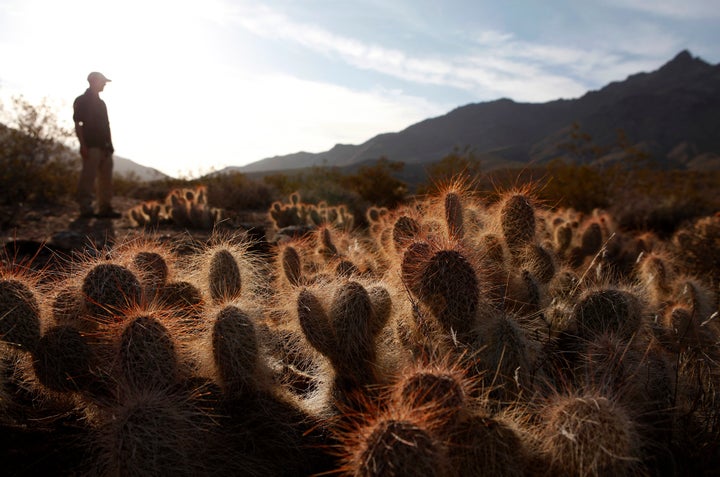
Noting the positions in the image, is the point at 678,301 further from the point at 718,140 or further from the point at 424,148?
the point at 424,148

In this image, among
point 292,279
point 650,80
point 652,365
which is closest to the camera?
point 652,365

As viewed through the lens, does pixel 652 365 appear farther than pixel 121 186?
No

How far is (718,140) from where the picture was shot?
4154 inches

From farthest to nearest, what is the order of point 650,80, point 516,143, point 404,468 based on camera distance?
point 650,80, point 516,143, point 404,468

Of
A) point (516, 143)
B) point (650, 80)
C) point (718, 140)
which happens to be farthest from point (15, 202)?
Answer: point (650, 80)

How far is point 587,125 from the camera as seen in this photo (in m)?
127

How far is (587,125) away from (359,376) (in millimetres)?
143977

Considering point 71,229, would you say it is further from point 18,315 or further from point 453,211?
point 453,211

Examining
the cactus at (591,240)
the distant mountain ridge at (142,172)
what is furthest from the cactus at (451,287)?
the distant mountain ridge at (142,172)

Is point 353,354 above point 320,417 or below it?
above

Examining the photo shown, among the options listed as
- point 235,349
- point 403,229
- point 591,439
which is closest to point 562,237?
point 403,229

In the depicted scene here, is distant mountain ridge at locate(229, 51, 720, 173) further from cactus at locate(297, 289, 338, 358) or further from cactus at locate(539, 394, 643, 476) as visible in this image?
cactus at locate(539, 394, 643, 476)

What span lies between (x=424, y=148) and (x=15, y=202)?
14036cm

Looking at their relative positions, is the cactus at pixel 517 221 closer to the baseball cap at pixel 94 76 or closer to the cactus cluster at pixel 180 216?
the cactus cluster at pixel 180 216
